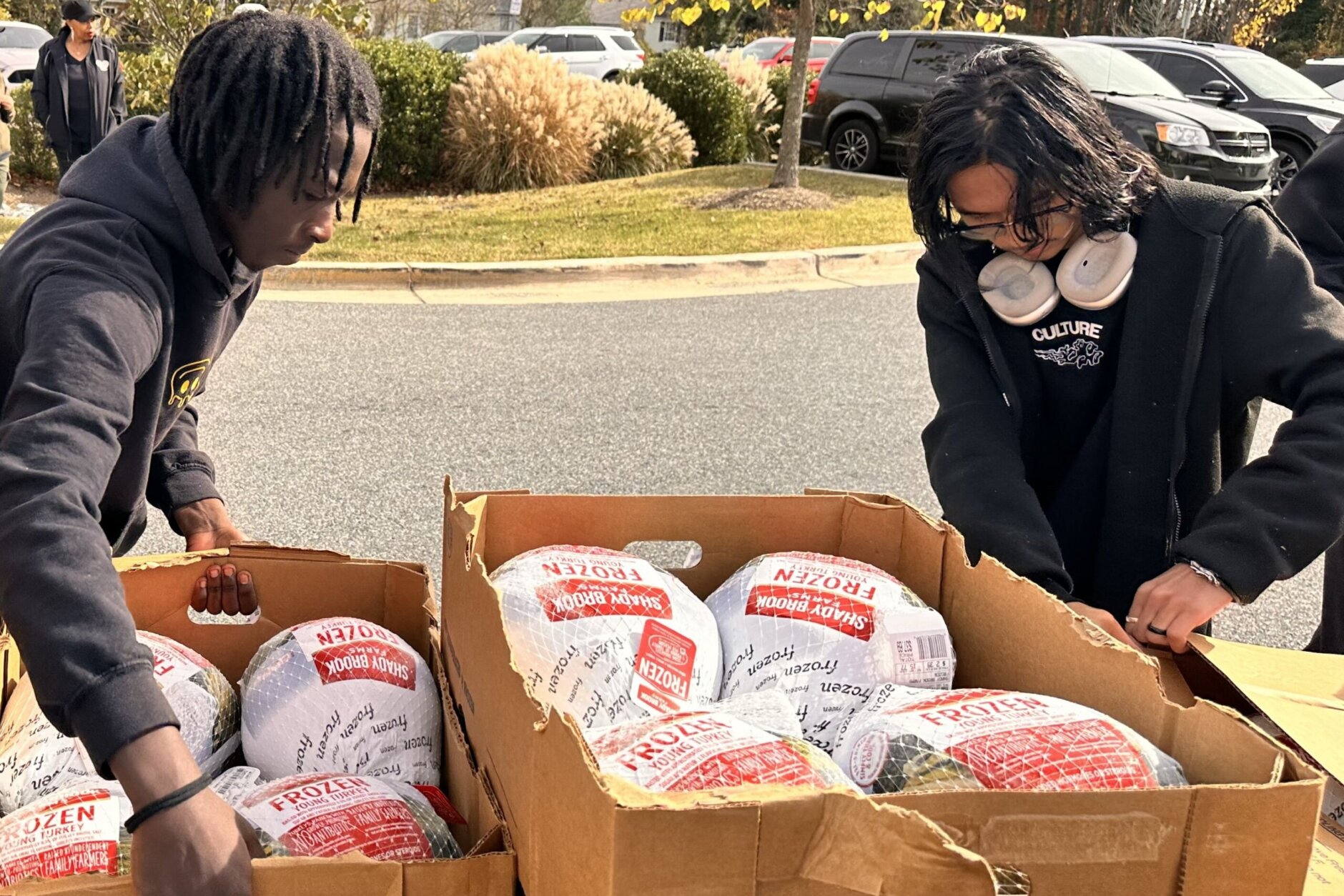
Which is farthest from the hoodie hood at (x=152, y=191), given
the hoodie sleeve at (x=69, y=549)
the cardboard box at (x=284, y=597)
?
the cardboard box at (x=284, y=597)

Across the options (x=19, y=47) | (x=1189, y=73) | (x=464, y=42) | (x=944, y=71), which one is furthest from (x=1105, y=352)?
(x=464, y=42)

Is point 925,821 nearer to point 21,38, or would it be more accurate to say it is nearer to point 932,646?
point 932,646

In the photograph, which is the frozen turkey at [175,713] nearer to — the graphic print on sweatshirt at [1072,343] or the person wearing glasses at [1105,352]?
the person wearing glasses at [1105,352]

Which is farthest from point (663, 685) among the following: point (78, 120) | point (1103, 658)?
point (78, 120)

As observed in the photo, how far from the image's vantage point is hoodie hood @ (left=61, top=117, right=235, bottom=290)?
Result: 1812 mm

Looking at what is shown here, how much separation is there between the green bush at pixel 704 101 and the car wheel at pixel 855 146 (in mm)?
1210

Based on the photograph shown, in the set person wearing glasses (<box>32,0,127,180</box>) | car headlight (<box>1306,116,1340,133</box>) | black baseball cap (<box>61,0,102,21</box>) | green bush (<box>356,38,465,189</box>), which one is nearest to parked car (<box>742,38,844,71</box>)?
car headlight (<box>1306,116,1340,133</box>)

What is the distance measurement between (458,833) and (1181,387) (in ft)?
4.57

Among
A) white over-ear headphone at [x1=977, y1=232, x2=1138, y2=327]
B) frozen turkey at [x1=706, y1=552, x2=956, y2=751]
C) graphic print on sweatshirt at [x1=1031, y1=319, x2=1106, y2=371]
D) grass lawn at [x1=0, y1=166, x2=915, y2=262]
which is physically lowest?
grass lawn at [x1=0, y1=166, x2=915, y2=262]

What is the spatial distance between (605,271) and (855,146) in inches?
293

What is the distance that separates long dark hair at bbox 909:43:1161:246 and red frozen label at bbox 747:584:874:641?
2.55 feet

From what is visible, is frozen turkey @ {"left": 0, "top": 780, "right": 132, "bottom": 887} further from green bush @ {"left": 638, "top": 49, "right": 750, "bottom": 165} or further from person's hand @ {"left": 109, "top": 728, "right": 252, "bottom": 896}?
green bush @ {"left": 638, "top": 49, "right": 750, "bottom": 165}

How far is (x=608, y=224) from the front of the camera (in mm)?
11391

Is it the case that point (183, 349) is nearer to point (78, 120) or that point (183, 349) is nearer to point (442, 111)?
point (78, 120)
